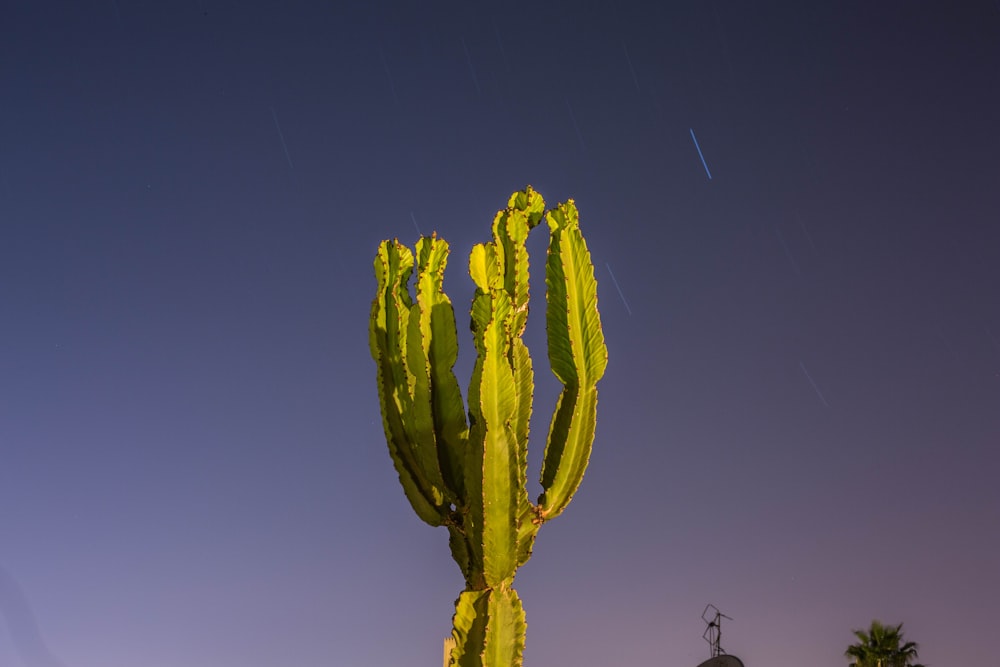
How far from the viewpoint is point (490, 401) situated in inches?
277

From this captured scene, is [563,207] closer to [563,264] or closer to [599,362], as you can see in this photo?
[563,264]

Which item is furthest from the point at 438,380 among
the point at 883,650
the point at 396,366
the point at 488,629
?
the point at 883,650

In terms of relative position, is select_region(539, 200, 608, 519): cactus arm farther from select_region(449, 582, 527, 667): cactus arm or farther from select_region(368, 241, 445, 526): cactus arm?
select_region(368, 241, 445, 526): cactus arm

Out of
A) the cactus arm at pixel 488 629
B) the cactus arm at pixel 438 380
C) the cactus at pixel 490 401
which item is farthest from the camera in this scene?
the cactus arm at pixel 438 380

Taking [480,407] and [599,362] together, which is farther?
[599,362]

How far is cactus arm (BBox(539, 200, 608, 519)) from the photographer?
768 centimetres

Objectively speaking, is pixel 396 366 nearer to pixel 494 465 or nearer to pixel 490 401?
pixel 490 401

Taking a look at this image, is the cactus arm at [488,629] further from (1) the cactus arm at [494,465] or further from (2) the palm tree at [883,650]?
(2) the palm tree at [883,650]

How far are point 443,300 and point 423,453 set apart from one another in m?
1.24

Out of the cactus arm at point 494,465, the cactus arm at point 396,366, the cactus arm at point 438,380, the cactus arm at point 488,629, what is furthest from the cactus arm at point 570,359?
the cactus arm at point 396,366

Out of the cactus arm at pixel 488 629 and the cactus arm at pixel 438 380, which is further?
the cactus arm at pixel 438 380

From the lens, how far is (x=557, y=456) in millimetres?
7750

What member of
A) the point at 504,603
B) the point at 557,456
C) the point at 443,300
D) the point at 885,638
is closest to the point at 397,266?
the point at 443,300

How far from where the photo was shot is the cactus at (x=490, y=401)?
23.2 feet
